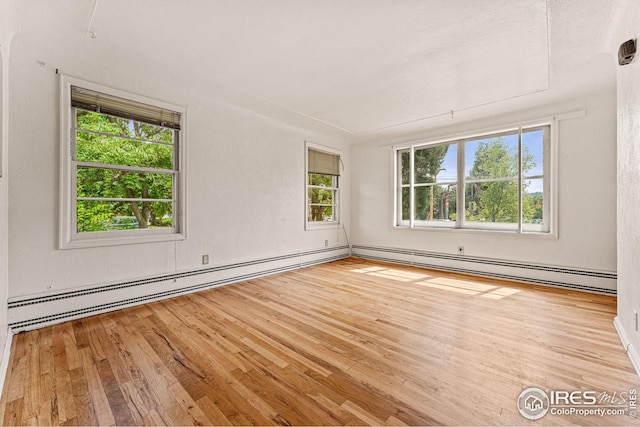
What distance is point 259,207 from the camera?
14.0 feet

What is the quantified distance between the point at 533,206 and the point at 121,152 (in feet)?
18.1

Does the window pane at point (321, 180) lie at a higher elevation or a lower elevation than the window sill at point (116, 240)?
higher

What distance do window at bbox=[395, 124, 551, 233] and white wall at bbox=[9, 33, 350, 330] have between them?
5.86 ft

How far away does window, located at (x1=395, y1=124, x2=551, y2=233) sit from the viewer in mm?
4004

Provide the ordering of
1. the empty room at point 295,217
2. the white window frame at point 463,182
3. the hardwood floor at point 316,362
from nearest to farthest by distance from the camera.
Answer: the hardwood floor at point 316,362 < the empty room at point 295,217 < the white window frame at point 463,182

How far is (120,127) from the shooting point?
2.97m

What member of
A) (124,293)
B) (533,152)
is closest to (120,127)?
(124,293)

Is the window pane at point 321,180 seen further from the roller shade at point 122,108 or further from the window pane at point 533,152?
the window pane at point 533,152

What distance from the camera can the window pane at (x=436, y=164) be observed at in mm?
4852

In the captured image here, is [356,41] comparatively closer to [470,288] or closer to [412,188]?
[470,288]

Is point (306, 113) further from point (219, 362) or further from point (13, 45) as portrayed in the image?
point (219, 362)

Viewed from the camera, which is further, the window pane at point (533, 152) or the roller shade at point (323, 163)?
the roller shade at point (323, 163)

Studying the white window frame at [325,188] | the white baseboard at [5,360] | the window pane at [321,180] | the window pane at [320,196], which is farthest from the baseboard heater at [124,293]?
the window pane at [321,180]

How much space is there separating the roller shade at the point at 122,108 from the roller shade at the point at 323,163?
2488mm
